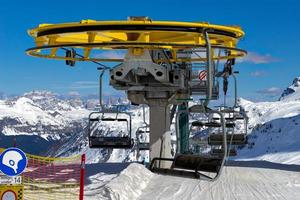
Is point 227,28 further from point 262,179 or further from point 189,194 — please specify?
point 262,179

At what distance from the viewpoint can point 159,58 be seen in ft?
57.4

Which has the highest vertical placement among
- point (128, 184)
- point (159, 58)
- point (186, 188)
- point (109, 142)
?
point (159, 58)

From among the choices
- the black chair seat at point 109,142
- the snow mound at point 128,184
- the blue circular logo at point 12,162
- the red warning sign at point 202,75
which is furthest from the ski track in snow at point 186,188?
the red warning sign at point 202,75

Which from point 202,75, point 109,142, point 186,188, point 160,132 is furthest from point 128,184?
point 202,75

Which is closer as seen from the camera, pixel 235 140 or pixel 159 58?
pixel 159 58

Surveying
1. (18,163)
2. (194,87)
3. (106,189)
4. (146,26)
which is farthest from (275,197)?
(194,87)

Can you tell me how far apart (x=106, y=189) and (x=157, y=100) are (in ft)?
25.9

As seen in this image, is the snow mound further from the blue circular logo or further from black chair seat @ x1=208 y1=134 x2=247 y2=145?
black chair seat @ x1=208 y1=134 x2=247 y2=145

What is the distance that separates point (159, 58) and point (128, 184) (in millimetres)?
4806

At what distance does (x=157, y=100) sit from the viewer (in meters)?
20.6

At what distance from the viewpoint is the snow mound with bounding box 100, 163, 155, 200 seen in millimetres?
12711

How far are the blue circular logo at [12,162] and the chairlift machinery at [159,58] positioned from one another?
11.6 ft

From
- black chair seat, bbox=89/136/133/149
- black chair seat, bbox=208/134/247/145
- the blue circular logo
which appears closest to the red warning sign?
black chair seat, bbox=208/134/247/145

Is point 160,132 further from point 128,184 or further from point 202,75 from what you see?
point 128,184
